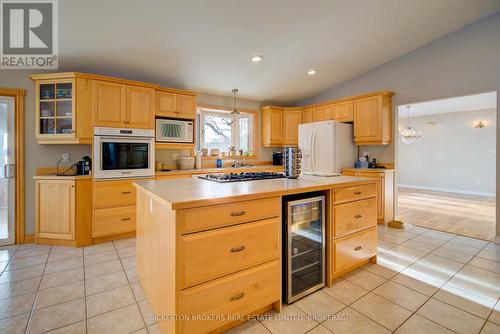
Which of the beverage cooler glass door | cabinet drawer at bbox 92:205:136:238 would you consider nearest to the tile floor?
the beverage cooler glass door

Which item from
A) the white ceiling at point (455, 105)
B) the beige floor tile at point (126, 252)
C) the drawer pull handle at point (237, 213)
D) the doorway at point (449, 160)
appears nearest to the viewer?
the drawer pull handle at point (237, 213)

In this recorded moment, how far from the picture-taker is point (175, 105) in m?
3.84

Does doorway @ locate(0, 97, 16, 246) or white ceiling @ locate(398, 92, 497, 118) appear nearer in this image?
doorway @ locate(0, 97, 16, 246)

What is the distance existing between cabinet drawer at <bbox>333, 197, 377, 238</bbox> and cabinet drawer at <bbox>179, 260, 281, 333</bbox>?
28.2 inches

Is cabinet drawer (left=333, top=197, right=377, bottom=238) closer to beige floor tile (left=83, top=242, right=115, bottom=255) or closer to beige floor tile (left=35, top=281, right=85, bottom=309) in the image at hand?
A: beige floor tile (left=35, top=281, right=85, bottom=309)

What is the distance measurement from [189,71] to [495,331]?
4248 mm

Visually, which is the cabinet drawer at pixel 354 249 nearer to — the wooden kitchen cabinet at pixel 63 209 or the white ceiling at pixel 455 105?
the wooden kitchen cabinet at pixel 63 209

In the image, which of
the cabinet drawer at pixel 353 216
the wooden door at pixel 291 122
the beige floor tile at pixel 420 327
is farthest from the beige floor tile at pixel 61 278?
the wooden door at pixel 291 122

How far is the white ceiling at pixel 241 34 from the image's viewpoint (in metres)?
2.48

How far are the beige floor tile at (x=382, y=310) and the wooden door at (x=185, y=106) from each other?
342 centimetres

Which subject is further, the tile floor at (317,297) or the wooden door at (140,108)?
the wooden door at (140,108)

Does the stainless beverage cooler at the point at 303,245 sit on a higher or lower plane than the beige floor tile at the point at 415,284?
higher

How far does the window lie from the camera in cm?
481

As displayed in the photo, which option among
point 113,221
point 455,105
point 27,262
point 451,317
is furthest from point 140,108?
point 455,105
